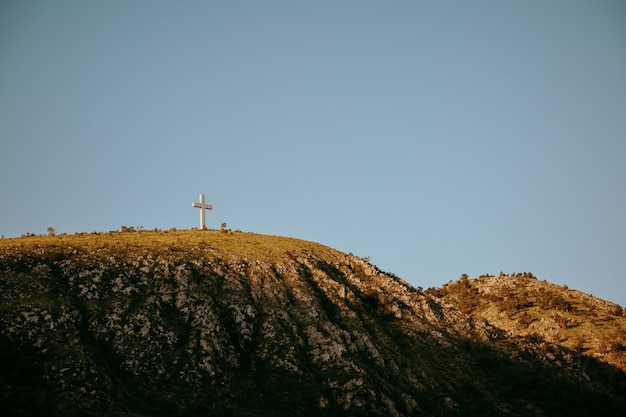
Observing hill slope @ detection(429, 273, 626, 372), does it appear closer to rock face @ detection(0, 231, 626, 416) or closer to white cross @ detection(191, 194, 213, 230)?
rock face @ detection(0, 231, 626, 416)

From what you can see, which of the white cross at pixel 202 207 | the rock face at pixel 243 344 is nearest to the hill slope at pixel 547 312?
the rock face at pixel 243 344

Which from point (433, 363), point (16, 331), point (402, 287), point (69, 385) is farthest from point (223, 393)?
point (402, 287)

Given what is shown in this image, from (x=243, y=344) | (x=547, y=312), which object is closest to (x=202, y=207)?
(x=243, y=344)

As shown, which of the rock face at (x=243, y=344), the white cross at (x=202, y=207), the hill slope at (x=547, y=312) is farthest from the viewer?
the white cross at (x=202, y=207)

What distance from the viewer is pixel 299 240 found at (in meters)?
76.1

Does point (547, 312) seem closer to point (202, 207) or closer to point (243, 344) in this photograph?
point (243, 344)

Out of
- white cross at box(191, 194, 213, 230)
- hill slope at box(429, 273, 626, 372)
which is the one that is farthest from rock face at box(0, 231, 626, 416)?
white cross at box(191, 194, 213, 230)

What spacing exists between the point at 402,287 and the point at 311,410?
30.3m

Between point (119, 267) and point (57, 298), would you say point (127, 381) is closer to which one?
point (57, 298)

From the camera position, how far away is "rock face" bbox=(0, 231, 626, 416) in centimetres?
3900

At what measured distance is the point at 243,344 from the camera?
48625mm

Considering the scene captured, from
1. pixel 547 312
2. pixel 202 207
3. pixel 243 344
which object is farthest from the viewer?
pixel 202 207

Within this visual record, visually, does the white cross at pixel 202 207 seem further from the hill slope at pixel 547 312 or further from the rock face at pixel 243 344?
the hill slope at pixel 547 312

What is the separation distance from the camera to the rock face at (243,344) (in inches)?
1535
